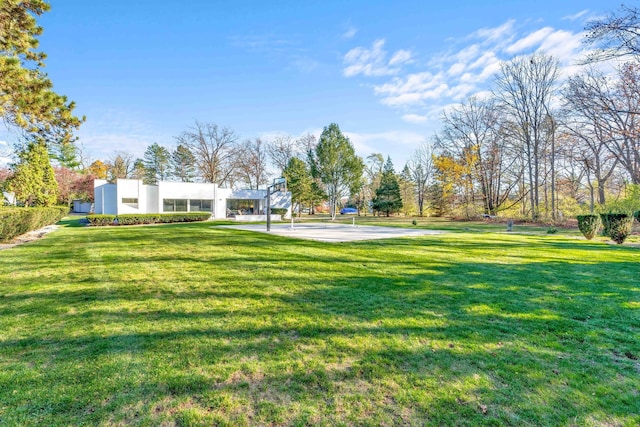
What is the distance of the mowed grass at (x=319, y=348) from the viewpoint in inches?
71.4

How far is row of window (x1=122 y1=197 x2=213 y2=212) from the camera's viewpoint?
22953 millimetres

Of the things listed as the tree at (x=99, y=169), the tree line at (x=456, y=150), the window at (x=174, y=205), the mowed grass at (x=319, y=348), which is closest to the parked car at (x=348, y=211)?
the tree line at (x=456, y=150)

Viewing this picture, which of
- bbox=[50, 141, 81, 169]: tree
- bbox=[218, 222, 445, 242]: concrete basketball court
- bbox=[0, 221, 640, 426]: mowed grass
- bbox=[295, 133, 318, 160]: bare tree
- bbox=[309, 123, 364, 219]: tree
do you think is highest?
bbox=[295, 133, 318, 160]: bare tree

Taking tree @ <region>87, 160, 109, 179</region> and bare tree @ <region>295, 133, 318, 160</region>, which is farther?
tree @ <region>87, 160, 109, 179</region>

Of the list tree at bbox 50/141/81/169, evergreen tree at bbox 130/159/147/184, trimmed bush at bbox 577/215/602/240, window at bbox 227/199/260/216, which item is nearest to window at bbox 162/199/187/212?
window at bbox 227/199/260/216

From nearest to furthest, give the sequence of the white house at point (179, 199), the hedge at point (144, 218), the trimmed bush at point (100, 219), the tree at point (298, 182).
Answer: the trimmed bush at point (100, 219) < the hedge at point (144, 218) < the white house at point (179, 199) < the tree at point (298, 182)

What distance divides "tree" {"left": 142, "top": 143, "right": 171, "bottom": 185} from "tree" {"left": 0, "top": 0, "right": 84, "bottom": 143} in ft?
132

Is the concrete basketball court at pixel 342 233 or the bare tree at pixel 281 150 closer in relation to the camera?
the concrete basketball court at pixel 342 233

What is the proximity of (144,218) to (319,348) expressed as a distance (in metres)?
21.9

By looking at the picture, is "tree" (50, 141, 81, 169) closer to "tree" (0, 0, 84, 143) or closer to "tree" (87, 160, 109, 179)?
"tree" (87, 160, 109, 179)

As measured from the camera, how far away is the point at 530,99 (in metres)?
24.1

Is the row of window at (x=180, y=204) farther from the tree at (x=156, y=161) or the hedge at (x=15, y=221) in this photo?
the tree at (x=156, y=161)

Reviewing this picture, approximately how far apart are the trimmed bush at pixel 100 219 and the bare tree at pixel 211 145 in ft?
54.8

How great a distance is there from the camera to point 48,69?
745 centimetres
